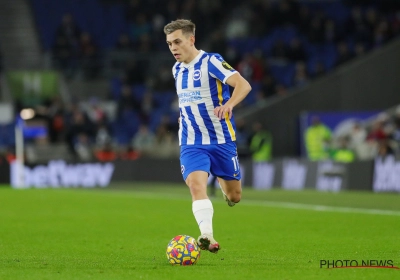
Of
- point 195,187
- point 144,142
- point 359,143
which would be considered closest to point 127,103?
point 144,142

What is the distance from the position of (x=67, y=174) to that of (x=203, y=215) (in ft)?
65.8

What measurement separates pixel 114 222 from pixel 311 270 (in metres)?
6.54

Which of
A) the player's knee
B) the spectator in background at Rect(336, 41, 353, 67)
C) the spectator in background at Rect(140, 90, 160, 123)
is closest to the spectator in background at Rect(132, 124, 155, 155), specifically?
the spectator in background at Rect(140, 90, 160, 123)

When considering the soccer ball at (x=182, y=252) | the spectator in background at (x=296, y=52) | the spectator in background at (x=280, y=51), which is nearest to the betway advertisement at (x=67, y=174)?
the spectator in background at (x=280, y=51)

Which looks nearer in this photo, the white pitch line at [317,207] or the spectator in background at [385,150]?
the white pitch line at [317,207]

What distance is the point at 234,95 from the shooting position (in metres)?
8.40

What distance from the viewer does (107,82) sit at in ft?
105

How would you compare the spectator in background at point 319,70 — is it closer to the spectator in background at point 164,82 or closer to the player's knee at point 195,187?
the spectator in background at point 164,82

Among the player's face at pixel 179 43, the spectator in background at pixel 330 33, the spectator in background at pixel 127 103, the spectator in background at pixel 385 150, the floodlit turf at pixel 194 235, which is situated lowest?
the floodlit turf at pixel 194 235

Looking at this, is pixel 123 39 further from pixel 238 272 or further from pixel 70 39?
pixel 238 272

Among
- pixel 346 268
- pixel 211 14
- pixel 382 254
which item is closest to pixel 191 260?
pixel 346 268

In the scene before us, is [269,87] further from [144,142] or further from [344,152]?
[344,152]

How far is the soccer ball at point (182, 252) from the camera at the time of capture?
788 cm

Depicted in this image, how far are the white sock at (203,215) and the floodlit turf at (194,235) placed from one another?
30cm
